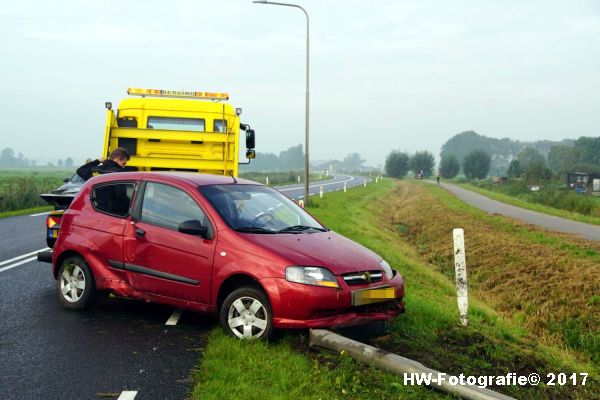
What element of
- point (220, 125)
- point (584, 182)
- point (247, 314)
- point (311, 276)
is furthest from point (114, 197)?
point (584, 182)

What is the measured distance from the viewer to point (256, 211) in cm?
652

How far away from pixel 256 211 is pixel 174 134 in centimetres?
519

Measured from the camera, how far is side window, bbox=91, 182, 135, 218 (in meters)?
6.76

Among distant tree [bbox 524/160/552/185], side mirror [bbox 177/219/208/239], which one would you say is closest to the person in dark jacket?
side mirror [bbox 177/219/208/239]

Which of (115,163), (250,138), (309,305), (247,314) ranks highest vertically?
(250,138)

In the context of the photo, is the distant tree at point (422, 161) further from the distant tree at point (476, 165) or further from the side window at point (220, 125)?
the side window at point (220, 125)

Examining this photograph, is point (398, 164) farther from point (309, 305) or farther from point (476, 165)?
point (309, 305)

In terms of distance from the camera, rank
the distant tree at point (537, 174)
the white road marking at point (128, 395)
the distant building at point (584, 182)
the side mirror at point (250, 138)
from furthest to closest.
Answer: the distant building at point (584, 182) < the distant tree at point (537, 174) < the side mirror at point (250, 138) < the white road marking at point (128, 395)

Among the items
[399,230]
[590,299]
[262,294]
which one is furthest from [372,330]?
[399,230]

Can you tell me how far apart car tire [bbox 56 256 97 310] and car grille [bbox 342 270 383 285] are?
3089mm

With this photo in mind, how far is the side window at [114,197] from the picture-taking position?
676 cm

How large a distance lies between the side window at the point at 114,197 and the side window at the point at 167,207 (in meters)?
0.28

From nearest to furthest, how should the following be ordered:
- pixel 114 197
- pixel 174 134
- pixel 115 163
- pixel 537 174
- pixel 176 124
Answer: pixel 114 197 < pixel 115 163 < pixel 174 134 < pixel 176 124 < pixel 537 174

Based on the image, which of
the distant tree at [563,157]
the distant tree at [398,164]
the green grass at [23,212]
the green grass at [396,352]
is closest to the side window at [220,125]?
the green grass at [396,352]
